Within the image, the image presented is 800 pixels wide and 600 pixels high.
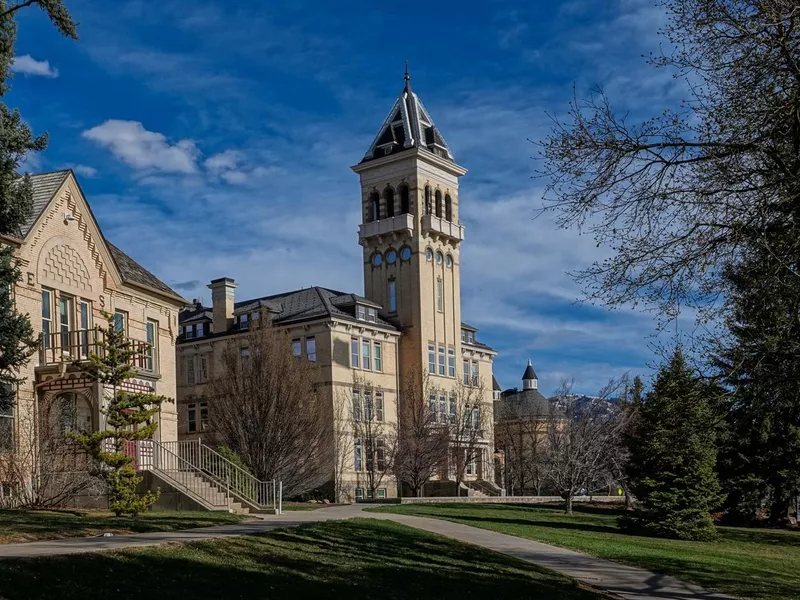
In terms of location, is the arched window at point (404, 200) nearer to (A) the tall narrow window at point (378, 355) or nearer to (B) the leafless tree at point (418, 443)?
(A) the tall narrow window at point (378, 355)

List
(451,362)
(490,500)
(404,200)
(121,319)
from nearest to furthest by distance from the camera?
(121,319), (490,500), (404,200), (451,362)

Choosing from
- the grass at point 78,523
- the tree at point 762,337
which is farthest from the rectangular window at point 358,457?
the tree at point 762,337

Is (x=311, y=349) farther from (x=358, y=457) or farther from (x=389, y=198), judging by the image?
(x=389, y=198)

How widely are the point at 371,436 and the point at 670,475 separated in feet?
107

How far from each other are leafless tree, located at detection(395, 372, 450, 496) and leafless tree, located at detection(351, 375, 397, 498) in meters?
1.23

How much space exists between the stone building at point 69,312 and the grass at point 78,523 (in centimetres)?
397

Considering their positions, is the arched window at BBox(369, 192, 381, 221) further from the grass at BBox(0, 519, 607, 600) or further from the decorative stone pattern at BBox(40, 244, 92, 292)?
the grass at BBox(0, 519, 607, 600)

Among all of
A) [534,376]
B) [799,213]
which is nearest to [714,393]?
[799,213]

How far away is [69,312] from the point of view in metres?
32.6

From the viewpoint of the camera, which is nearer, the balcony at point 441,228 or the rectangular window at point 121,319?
the rectangular window at point 121,319

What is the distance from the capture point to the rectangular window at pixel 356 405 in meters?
63.3

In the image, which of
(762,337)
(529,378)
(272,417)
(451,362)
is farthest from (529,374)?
(762,337)

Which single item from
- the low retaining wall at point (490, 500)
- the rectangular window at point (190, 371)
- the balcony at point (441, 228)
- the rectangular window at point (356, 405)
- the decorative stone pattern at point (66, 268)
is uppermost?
the balcony at point (441, 228)

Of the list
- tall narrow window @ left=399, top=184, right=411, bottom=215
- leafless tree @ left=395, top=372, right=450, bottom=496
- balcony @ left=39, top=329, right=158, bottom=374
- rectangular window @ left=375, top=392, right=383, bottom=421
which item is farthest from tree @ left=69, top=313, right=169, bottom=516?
A: tall narrow window @ left=399, top=184, right=411, bottom=215
